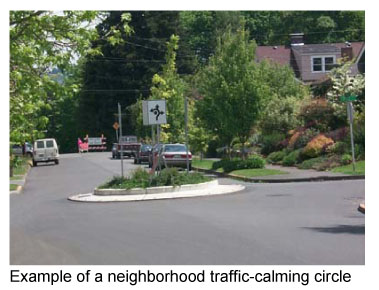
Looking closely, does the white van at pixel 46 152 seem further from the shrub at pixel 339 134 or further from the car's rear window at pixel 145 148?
the shrub at pixel 339 134

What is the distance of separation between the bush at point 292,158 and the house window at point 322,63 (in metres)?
27.3

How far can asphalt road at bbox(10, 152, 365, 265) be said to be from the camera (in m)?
11.8

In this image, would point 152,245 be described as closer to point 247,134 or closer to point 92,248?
point 92,248

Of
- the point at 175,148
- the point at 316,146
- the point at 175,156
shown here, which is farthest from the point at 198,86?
the point at 316,146

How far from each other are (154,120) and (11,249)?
42.6 ft

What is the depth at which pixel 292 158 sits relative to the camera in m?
37.4

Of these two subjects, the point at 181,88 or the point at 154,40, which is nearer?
the point at 181,88

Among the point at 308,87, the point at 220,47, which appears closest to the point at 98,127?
the point at 308,87

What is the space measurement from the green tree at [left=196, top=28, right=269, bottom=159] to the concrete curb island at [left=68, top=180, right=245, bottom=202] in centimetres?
1026

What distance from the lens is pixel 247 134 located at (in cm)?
3631

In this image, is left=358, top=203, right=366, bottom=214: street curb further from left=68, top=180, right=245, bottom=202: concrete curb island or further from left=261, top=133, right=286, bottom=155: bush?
left=261, top=133, right=286, bottom=155: bush

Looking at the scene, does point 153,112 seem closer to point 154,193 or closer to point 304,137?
point 154,193

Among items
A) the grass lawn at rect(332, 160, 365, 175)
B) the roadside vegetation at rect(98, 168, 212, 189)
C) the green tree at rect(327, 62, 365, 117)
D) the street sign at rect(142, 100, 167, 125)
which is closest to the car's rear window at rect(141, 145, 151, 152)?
the green tree at rect(327, 62, 365, 117)

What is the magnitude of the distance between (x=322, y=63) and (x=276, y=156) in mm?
25998
